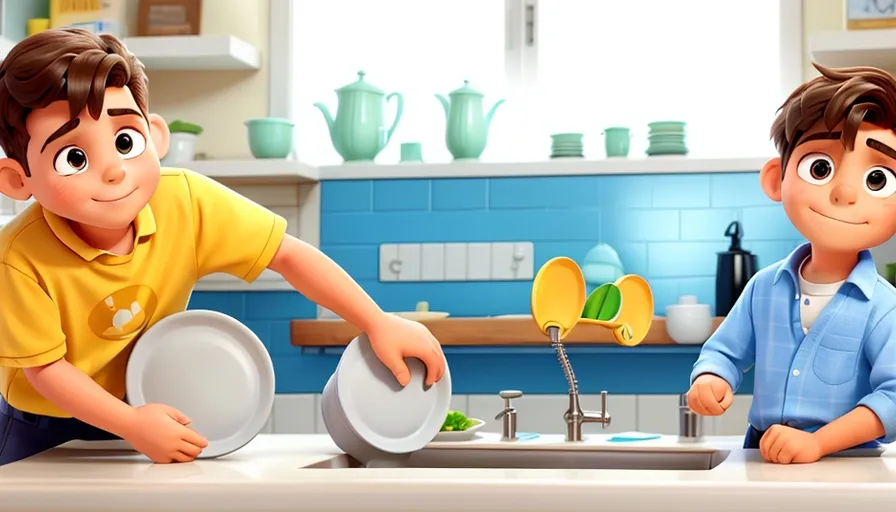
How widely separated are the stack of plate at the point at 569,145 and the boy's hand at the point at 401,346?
1900 mm

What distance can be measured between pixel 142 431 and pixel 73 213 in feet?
0.86

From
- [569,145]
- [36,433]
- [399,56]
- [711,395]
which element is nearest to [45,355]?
[36,433]

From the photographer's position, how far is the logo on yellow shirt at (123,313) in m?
1.33

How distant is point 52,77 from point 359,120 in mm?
2022

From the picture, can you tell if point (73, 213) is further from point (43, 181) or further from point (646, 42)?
point (646, 42)

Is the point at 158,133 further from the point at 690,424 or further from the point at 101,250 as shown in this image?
the point at 690,424

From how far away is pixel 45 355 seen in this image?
1271 mm

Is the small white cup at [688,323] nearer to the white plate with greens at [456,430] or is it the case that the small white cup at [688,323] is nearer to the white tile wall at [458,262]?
the white tile wall at [458,262]

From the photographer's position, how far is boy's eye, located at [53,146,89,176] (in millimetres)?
1246

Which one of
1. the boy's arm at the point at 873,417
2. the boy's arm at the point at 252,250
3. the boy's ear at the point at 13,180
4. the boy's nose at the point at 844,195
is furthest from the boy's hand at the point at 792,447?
the boy's ear at the point at 13,180

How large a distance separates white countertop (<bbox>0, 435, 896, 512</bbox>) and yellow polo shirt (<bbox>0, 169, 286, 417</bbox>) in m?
0.19

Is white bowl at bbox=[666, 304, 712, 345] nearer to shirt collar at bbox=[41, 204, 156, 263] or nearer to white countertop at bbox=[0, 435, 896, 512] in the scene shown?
white countertop at bbox=[0, 435, 896, 512]

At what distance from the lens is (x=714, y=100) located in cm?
331

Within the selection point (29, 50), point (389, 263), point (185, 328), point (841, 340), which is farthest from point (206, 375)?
point (389, 263)
